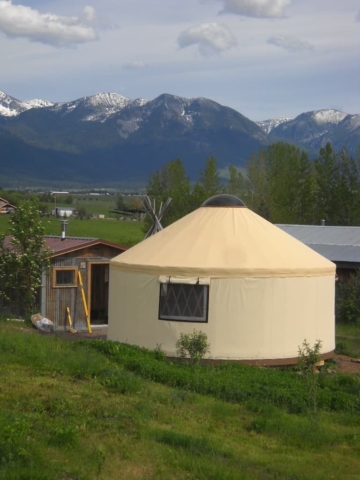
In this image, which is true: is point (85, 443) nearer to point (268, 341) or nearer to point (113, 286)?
point (268, 341)

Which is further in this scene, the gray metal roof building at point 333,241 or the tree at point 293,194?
the tree at point 293,194

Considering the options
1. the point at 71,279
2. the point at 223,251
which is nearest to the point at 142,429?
the point at 223,251

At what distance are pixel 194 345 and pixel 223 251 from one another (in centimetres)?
214

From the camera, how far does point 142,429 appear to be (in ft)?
25.1

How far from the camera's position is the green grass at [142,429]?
646 cm

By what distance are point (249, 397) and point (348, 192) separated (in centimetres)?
3790

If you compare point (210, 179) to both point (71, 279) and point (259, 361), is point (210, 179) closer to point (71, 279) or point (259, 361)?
point (71, 279)

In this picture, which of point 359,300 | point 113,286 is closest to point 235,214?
point 113,286

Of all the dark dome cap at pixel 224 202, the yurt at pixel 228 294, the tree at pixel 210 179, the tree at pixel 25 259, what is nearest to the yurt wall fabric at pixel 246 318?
the yurt at pixel 228 294

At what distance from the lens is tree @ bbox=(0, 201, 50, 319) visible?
19703mm

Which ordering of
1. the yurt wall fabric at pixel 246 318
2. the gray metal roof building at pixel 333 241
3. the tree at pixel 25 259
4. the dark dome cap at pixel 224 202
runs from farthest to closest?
1. the gray metal roof building at pixel 333 241
2. the tree at pixel 25 259
3. the dark dome cap at pixel 224 202
4. the yurt wall fabric at pixel 246 318

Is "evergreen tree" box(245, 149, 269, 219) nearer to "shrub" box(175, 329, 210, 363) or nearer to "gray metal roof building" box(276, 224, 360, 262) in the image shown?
"gray metal roof building" box(276, 224, 360, 262)

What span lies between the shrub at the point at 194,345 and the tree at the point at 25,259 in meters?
7.07

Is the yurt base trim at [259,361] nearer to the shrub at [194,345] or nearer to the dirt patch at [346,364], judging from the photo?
the shrub at [194,345]
